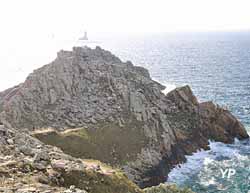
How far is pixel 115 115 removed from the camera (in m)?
71.1

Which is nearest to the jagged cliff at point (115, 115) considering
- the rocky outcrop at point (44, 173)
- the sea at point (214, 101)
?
the sea at point (214, 101)

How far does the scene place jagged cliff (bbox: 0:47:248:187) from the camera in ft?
208

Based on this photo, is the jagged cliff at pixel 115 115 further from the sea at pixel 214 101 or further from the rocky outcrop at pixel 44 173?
the rocky outcrop at pixel 44 173

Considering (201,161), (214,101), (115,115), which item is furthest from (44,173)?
(214,101)

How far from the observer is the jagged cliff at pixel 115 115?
6334 centimetres

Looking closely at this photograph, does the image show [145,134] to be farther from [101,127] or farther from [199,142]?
[199,142]

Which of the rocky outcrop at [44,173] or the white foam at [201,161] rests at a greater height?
the rocky outcrop at [44,173]

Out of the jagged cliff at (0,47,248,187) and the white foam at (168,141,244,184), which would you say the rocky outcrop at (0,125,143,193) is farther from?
the white foam at (168,141,244,184)

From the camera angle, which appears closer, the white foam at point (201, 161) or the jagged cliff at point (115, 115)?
the jagged cliff at point (115, 115)

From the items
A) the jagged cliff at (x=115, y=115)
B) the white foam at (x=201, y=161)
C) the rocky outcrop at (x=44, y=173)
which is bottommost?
the white foam at (x=201, y=161)

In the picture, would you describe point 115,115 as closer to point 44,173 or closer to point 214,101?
point 44,173

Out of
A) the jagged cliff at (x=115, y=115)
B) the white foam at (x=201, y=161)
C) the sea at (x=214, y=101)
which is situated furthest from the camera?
the white foam at (x=201, y=161)

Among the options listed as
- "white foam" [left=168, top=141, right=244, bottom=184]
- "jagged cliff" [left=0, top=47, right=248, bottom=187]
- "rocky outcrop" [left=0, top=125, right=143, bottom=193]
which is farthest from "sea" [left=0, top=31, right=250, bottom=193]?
"rocky outcrop" [left=0, top=125, right=143, bottom=193]

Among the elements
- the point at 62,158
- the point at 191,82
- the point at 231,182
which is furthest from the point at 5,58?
the point at 62,158
